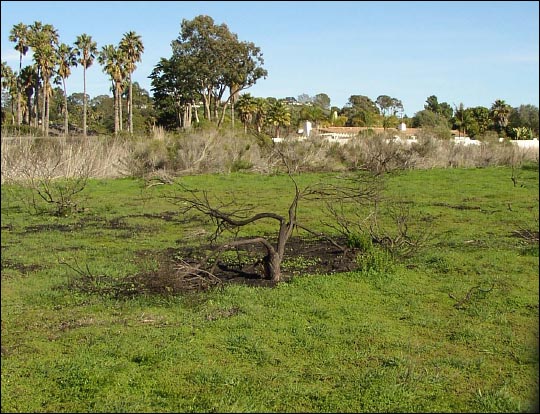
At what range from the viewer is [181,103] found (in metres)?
45.1

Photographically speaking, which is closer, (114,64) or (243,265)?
(243,265)

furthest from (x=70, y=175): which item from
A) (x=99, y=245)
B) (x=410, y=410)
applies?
(x=410, y=410)

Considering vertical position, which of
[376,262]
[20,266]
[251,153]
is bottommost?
[20,266]

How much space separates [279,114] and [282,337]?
50801 mm

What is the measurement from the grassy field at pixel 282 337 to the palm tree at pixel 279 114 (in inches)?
1743

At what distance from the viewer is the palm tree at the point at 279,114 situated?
55.6 metres

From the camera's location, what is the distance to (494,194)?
21.0 meters

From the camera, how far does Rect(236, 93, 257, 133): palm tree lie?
51.6 meters

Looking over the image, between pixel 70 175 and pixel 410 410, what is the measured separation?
19.6 meters

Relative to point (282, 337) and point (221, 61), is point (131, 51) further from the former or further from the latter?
point (282, 337)

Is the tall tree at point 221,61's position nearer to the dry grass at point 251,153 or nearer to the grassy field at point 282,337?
the dry grass at point 251,153

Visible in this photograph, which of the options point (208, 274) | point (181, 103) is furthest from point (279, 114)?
point (208, 274)

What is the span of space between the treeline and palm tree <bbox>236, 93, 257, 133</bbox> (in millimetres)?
87

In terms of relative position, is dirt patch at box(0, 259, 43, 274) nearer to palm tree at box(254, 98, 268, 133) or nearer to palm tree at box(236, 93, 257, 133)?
palm tree at box(236, 93, 257, 133)
